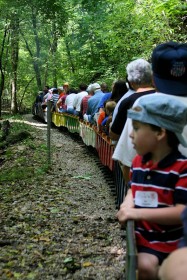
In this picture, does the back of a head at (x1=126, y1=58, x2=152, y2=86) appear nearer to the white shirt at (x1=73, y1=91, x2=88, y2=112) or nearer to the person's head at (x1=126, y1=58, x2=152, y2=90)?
the person's head at (x1=126, y1=58, x2=152, y2=90)

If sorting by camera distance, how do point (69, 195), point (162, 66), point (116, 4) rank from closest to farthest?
point (162, 66)
point (69, 195)
point (116, 4)

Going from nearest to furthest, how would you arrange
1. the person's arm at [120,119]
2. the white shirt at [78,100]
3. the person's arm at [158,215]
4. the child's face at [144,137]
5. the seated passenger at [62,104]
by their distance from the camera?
the person's arm at [158,215] < the child's face at [144,137] < the person's arm at [120,119] < the white shirt at [78,100] < the seated passenger at [62,104]

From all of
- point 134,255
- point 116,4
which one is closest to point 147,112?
point 134,255

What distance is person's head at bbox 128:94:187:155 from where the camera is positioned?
2.56 meters

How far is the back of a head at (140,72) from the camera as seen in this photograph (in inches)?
172

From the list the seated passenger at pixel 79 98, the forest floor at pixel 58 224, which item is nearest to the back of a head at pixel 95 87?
the seated passenger at pixel 79 98

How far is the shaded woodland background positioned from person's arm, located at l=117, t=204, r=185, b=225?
8797 mm

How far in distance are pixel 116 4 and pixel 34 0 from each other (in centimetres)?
922

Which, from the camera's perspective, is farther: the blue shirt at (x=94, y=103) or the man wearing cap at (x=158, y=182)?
the blue shirt at (x=94, y=103)

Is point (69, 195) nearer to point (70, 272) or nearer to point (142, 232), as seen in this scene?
point (70, 272)

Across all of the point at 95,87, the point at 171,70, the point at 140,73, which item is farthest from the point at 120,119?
the point at 95,87

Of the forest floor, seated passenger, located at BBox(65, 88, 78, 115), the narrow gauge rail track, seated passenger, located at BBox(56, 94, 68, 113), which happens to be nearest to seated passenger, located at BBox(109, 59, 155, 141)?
the narrow gauge rail track

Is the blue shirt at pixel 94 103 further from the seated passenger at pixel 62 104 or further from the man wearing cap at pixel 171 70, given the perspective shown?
the man wearing cap at pixel 171 70

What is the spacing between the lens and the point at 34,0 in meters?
22.6
